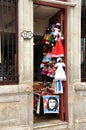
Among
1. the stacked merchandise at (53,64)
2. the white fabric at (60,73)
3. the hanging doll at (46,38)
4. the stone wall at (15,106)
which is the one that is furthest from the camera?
the hanging doll at (46,38)

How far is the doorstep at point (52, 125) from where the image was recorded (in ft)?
22.8

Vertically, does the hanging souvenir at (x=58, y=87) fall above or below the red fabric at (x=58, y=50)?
below

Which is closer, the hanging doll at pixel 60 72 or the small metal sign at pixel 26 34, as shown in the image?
the small metal sign at pixel 26 34

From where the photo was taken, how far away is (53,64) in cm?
762

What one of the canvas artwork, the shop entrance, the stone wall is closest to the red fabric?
the shop entrance

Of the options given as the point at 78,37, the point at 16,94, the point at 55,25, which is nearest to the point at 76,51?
the point at 78,37

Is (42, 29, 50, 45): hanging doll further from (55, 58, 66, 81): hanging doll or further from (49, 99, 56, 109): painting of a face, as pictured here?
(49, 99, 56, 109): painting of a face

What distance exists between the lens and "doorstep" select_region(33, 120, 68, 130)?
6.94 metres

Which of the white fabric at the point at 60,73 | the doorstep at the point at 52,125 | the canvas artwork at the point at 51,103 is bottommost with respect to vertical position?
the doorstep at the point at 52,125

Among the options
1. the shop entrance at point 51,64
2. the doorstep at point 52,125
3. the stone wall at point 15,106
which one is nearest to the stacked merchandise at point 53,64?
the shop entrance at point 51,64

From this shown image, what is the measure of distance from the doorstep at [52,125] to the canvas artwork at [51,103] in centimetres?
31

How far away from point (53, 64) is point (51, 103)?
110cm

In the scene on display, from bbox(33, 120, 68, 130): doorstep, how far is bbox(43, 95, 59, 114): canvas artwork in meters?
0.31

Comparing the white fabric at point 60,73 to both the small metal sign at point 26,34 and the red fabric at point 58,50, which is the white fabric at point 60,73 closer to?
the red fabric at point 58,50
